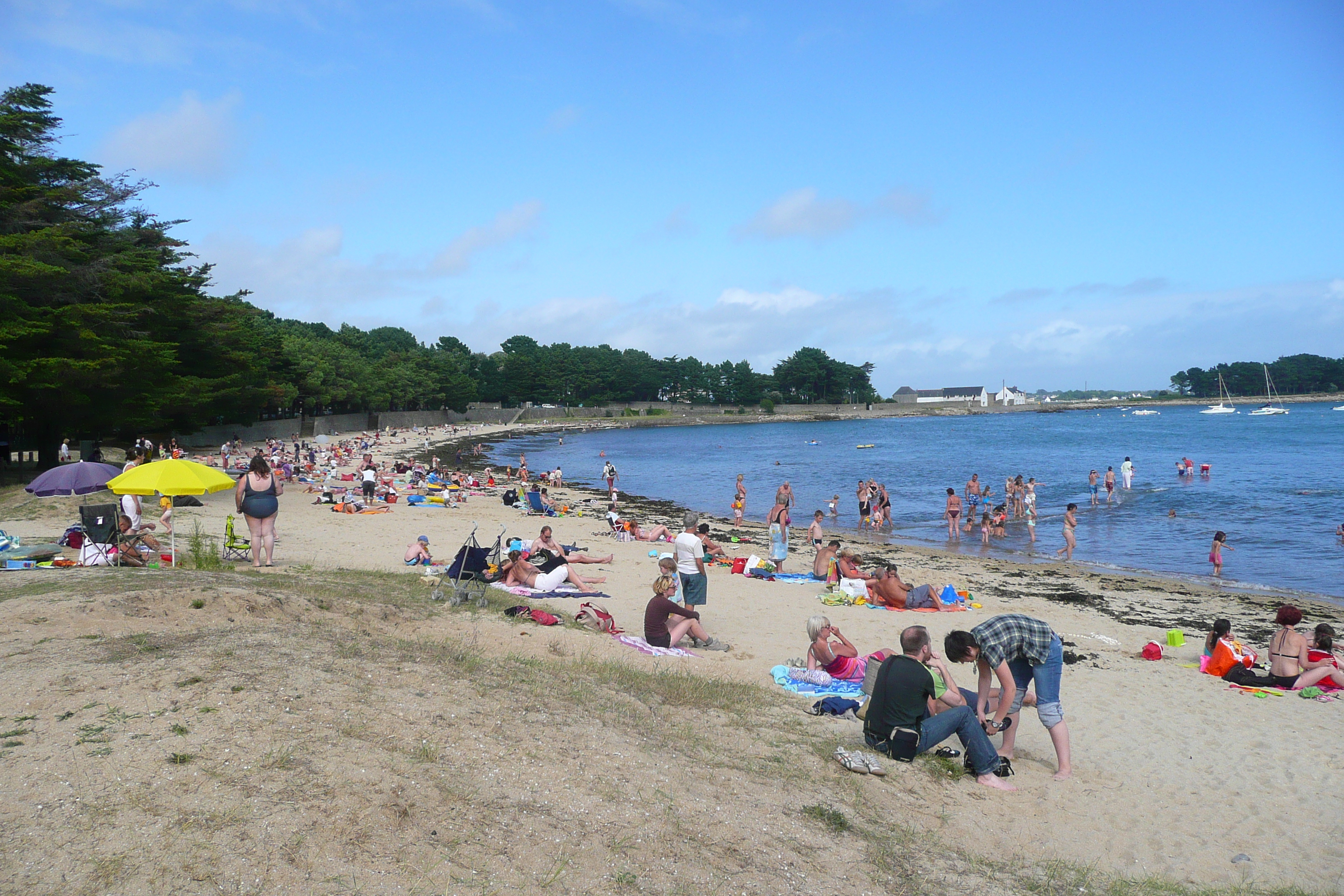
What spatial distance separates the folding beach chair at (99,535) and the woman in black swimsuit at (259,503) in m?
1.45

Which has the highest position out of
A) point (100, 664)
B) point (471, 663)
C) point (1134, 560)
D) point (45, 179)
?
point (45, 179)

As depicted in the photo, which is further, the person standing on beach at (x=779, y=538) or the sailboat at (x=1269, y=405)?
the sailboat at (x=1269, y=405)

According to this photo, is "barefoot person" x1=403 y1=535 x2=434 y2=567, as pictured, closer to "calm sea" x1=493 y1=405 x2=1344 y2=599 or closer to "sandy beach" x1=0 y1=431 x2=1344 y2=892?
"sandy beach" x1=0 y1=431 x2=1344 y2=892

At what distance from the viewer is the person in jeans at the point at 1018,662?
578 centimetres

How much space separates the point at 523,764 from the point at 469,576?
20.7ft

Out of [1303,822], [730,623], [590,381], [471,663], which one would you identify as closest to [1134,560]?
[730,623]

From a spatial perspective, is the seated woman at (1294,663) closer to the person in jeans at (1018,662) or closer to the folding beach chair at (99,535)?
the person in jeans at (1018,662)

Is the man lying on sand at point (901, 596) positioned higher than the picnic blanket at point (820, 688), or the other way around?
the picnic blanket at point (820, 688)

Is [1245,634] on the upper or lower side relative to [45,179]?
lower

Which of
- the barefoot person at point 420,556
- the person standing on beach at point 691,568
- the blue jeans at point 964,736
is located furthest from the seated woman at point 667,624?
the barefoot person at point 420,556

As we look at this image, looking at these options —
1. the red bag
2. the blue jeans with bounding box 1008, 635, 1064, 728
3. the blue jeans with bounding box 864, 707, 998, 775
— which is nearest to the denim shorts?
the blue jeans with bounding box 1008, 635, 1064, 728

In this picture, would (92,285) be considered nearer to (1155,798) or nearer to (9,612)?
(9,612)

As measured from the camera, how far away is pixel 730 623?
10.7 meters

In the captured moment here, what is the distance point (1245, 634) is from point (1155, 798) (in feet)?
24.5
